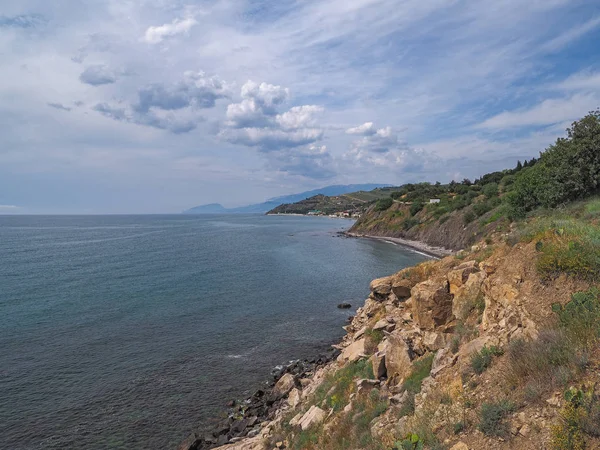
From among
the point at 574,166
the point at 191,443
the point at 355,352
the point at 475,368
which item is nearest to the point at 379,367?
the point at 355,352

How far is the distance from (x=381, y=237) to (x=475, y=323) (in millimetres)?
98865

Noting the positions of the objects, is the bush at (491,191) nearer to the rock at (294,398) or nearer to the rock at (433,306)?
the rock at (433,306)

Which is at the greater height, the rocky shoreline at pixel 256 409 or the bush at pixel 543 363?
the bush at pixel 543 363

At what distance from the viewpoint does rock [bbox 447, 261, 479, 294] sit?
15906mm

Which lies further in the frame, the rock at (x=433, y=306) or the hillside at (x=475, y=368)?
the rock at (x=433, y=306)

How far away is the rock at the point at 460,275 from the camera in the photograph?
1591 centimetres

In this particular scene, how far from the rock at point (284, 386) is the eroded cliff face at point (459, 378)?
3.06 meters

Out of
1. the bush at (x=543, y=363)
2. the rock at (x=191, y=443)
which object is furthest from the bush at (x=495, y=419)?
the rock at (x=191, y=443)

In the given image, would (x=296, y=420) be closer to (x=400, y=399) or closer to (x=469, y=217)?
(x=400, y=399)

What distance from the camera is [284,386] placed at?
899 inches

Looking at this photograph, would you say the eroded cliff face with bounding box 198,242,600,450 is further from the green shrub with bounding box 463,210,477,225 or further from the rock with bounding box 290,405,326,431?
the green shrub with bounding box 463,210,477,225

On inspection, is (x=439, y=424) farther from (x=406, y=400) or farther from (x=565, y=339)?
(x=565, y=339)

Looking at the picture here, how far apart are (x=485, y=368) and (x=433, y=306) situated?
6.79 m

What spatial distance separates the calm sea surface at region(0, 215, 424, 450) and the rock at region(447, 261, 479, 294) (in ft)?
48.8
